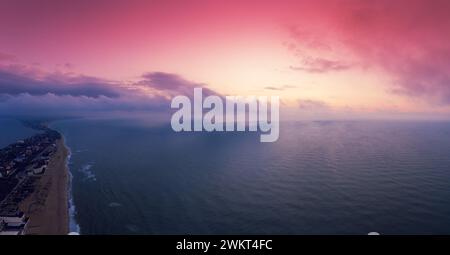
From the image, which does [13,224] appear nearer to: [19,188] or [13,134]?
[19,188]

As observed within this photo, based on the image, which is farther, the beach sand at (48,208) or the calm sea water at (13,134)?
the calm sea water at (13,134)

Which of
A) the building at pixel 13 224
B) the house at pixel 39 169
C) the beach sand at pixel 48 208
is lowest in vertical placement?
the beach sand at pixel 48 208

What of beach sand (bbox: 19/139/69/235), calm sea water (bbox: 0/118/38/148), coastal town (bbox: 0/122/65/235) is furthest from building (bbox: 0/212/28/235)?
calm sea water (bbox: 0/118/38/148)

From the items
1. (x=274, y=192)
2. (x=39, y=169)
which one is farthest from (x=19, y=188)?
(x=274, y=192)

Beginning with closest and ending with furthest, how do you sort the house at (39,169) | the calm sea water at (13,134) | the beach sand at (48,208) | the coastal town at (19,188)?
the coastal town at (19,188) → the beach sand at (48,208) → the house at (39,169) → the calm sea water at (13,134)

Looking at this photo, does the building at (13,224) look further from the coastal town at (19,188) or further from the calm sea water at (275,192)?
the calm sea water at (275,192)

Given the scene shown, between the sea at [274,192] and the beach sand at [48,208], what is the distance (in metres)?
0.60

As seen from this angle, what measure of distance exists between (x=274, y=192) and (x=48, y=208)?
37.1 feet

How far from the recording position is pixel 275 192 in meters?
19.1

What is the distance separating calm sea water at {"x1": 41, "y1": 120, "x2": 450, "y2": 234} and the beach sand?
80 centimetres

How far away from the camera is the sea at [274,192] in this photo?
1501 cm


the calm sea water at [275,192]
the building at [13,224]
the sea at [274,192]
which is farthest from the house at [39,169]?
the building at [13,224]

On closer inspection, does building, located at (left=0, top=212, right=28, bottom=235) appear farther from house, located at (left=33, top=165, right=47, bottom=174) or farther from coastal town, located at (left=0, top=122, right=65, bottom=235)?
house, located at (left=33, top=165, right=47, bottom=174)
